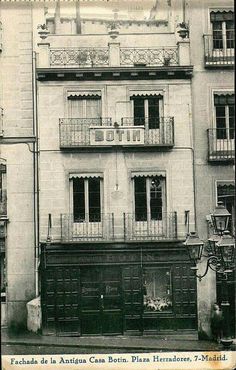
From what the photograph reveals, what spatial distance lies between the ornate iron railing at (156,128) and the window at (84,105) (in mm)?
270

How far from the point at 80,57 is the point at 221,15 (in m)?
1.33

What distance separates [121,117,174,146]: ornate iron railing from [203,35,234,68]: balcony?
64cm

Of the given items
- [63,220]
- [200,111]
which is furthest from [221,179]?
[63,220]

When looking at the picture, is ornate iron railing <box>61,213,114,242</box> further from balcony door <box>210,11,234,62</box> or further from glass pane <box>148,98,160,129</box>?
balcony door <box>210,11,234,62</box>

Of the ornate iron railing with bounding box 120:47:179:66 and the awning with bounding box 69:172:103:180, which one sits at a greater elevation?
the ornate iron railing with bounding box 120:47:179:66

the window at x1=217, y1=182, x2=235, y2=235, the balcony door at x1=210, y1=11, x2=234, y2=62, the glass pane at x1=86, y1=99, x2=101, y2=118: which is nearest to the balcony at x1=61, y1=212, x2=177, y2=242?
the window at x1=217, y1=182, x2=235, y2=235

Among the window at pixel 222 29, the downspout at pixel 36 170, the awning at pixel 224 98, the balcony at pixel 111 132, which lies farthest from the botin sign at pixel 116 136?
the window at pixel 222 29

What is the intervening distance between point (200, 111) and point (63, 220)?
1615 millimetres

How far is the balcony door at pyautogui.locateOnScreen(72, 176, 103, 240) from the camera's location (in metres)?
5.41

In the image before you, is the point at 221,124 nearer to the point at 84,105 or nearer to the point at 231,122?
the point at 231,122

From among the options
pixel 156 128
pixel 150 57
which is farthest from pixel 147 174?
pixel 150 57

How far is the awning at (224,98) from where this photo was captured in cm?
531

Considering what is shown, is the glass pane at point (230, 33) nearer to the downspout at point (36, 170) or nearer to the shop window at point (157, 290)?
the downspout at point (36, 170)

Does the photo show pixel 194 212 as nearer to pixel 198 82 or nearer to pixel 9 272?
pixel 198 82
